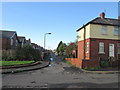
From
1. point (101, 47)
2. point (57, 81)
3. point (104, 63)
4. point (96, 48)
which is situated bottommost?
point (57, 81)

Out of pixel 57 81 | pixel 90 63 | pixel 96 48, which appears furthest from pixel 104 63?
pixel 57 81

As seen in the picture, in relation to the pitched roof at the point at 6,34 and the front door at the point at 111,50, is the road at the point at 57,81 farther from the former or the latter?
the pitched roof at the point at 6,34

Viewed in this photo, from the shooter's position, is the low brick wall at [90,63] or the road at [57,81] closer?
the road at [57,81]

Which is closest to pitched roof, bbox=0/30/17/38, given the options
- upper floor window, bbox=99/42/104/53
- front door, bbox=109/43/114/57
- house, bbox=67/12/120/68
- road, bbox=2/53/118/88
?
house, bbox=67/12/120/68

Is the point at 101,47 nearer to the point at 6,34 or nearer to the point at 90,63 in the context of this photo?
the point at 90,63

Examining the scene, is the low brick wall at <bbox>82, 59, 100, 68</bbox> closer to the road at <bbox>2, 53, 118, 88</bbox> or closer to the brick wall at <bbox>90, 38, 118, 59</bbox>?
the brick wall at <bbox>90, 38, 118, 59</bbox>

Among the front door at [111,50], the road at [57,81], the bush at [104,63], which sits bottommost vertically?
the road at [57,81]

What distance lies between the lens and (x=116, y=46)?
20875mm

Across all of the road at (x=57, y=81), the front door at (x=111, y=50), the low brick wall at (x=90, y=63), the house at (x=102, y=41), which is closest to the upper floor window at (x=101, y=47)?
the house at (x=102, y=41)

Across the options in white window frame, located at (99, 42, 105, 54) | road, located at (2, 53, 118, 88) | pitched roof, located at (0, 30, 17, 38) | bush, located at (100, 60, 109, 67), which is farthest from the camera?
pitched roof, located at (0, 30, 17, 38)

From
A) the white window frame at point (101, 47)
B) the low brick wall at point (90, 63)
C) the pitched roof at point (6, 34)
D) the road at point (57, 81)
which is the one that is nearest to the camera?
the road at point (57, 81)

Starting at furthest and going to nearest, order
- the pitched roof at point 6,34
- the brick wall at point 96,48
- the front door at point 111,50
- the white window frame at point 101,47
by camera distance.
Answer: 1. the pitched roof at point 6,34
2. the front door at point 111,50
3. the white window frame at point 101,47
4. the brick wall at point 96,48

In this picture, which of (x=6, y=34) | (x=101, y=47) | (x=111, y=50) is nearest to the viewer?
(x=101, y=47)

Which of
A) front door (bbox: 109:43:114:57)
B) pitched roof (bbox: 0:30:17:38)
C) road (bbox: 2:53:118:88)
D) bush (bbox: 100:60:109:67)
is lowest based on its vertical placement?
road (bbox: 2:53:118:88)
